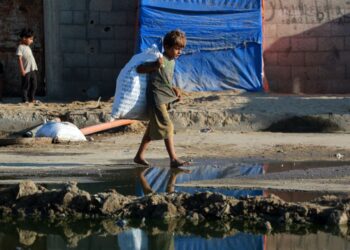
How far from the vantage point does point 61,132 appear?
1416cm

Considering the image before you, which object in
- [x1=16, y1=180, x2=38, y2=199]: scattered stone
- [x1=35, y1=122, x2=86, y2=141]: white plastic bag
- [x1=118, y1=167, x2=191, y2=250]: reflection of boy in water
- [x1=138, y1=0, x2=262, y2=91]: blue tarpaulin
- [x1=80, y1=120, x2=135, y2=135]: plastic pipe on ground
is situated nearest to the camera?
[x1=118, y1=167, x2=191, y2=250]: reflection of boy in water

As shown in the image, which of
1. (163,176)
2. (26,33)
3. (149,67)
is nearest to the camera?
(163,176)

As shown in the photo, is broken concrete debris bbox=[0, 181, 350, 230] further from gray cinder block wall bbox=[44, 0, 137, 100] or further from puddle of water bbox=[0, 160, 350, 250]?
gray cinder block wall bbox=[44, 0, 137, 100]

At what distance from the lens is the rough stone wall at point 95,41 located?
19203mm

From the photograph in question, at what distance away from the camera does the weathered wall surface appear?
1998 centimetres

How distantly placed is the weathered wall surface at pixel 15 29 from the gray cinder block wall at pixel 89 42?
0.62 m

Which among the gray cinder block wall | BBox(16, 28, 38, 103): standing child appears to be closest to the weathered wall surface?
the gray cinder block wall

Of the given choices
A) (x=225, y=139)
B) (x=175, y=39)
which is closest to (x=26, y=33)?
(x=225, y=139)

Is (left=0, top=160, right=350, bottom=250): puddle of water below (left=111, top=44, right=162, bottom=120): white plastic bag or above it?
below

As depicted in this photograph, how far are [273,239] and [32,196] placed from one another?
2.13 m

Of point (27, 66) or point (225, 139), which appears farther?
point (27, 66)

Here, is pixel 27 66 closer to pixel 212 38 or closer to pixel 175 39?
pixel 212 38

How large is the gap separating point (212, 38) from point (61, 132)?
5.26m

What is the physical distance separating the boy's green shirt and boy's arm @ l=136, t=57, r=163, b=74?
0.11 metres
